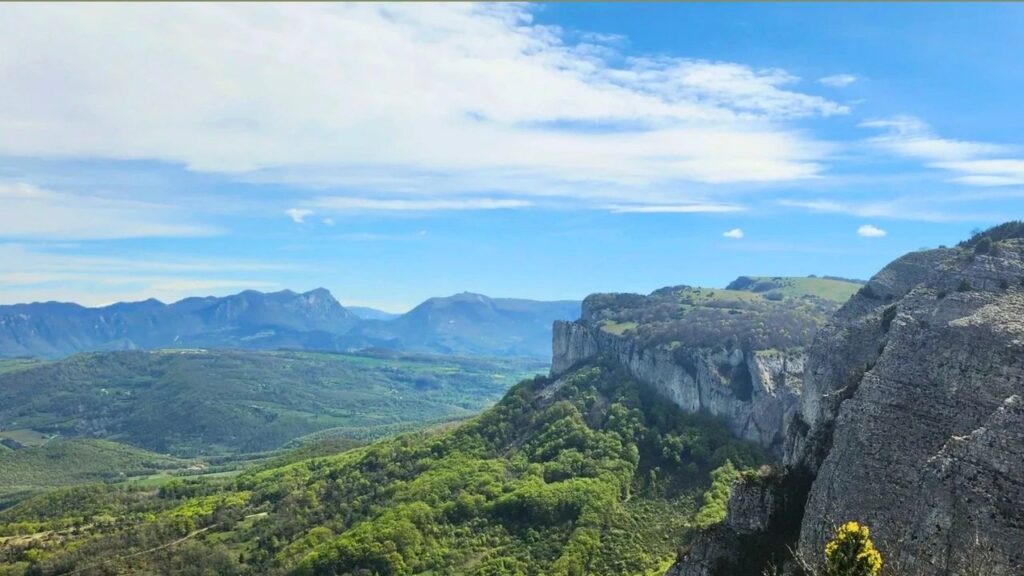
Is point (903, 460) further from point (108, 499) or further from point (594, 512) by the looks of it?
point (108, 499)

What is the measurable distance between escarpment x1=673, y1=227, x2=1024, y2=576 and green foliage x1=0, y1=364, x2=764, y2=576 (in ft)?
150

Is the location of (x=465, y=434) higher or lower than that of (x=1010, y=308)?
lower

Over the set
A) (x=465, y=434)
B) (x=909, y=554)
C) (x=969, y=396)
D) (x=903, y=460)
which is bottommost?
(x=465, y=434)

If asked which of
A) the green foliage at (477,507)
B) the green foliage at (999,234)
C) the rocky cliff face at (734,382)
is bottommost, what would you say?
the green foliage at (477,507)

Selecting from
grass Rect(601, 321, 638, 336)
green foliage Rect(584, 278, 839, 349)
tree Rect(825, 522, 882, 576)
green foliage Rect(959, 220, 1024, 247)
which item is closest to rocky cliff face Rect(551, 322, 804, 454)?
green foliage Rect(584, 278, 839, 349)

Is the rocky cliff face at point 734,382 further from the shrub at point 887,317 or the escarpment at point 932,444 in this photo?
the escarpment at point 932,444

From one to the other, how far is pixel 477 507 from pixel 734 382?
5901 cm

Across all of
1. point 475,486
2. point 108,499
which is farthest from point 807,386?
point 108,499

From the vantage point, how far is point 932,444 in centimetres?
4669

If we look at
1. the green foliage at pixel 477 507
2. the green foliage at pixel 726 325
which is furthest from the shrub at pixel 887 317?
the green foliage at pixel 726 325

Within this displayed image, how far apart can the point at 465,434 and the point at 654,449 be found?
45695 mm

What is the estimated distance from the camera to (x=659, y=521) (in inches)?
4269

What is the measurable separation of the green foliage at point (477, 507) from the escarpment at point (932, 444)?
4565 cm

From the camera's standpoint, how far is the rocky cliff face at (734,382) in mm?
127938
